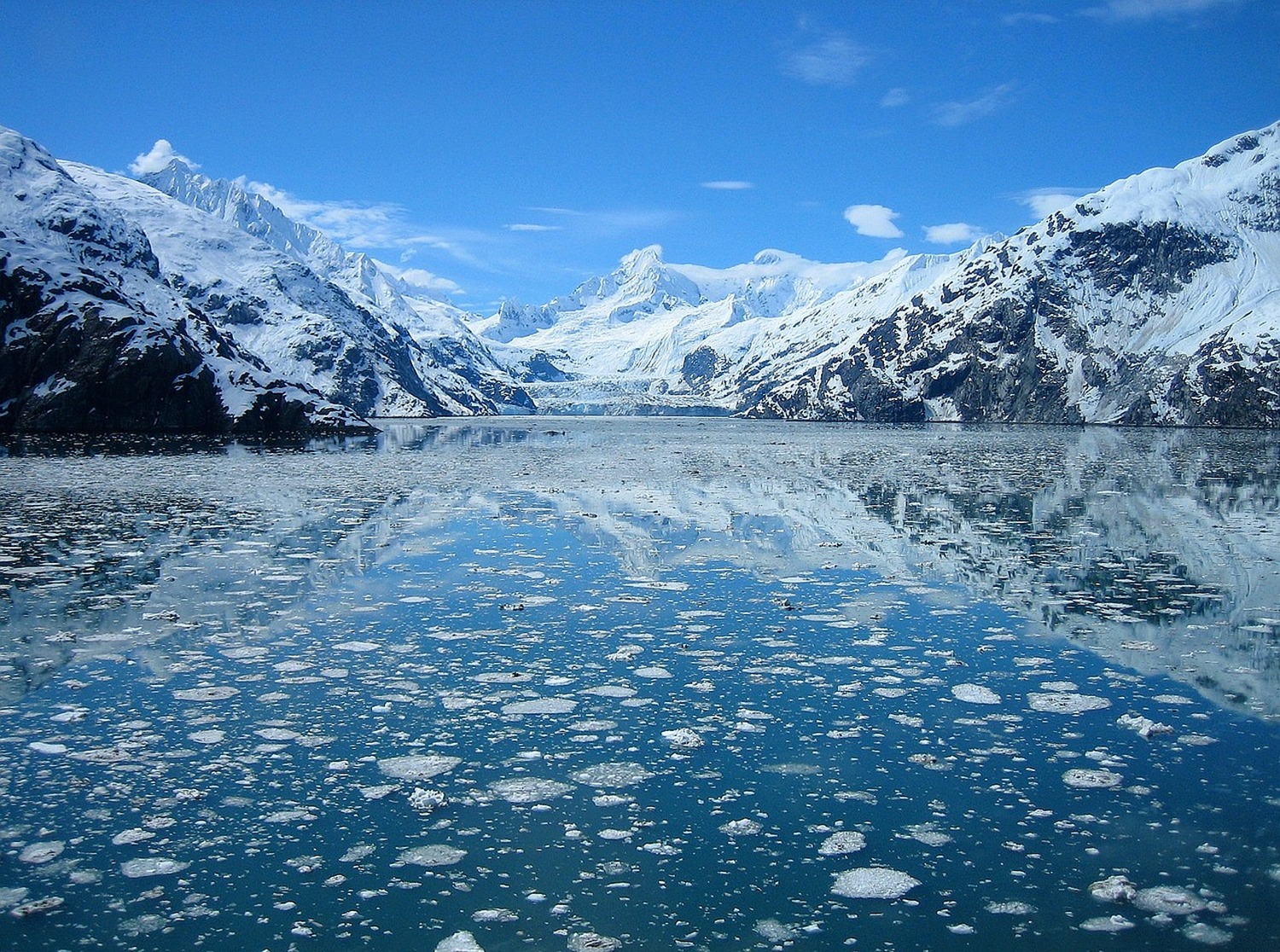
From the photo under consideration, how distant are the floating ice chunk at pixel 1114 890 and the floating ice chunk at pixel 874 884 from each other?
146 cm

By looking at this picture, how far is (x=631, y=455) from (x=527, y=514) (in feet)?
134

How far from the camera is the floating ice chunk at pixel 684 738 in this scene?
10823 millimetres

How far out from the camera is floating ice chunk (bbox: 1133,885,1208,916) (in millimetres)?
7332

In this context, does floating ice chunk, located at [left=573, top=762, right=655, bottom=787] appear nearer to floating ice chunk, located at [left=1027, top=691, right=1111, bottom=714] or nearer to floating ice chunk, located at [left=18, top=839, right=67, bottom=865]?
floating ice chunk, located at [left=18, top=839, right=67, bottom=865]

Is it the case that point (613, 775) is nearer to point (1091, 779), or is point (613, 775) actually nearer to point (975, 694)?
point (1091, 779)

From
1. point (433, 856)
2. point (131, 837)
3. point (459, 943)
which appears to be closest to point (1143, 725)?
point (433, 856)

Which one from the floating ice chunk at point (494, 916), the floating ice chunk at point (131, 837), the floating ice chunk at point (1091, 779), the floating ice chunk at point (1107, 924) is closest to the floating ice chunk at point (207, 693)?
the floating ice chunk at point (131, 837)

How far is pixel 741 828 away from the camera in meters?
8.70

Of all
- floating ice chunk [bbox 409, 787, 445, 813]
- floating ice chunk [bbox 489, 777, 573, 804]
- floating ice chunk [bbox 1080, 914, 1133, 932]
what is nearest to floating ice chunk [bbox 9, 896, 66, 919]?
floating ice chunk [bbox 409, 787, 445, 813]

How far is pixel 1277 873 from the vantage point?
7.89 meters

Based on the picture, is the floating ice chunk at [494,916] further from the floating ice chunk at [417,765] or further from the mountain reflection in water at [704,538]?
the mountain reflection in water at [704,538]

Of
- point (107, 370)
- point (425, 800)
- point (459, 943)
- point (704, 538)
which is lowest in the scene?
point (459, 943)

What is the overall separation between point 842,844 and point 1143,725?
5.27 m

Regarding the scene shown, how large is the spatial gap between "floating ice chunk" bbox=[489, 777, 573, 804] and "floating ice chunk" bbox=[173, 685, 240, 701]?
16.9 ft
